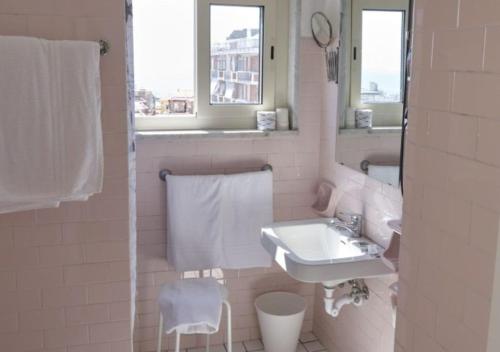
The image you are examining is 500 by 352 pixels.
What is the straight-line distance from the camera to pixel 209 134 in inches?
116

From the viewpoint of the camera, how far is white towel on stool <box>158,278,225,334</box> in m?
2.54

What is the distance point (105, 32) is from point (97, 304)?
984mm

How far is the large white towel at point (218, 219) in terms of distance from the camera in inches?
114

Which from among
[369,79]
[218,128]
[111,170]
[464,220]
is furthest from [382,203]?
[464,220]

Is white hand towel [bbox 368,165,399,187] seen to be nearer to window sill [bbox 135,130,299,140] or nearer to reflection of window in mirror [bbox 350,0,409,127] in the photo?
reflection of window in mirror [bbox 350,0,409,127]

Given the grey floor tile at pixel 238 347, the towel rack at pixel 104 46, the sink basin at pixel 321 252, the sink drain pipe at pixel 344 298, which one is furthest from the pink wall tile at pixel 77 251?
the grey floor tile at pixel 238 347

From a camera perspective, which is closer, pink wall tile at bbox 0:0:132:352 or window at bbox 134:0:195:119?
pink wall tile at bbox 0:0:132:352

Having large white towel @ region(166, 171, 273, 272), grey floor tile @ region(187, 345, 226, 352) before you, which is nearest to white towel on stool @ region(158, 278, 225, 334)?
large white towel @ region(166, 171, 273, 272)

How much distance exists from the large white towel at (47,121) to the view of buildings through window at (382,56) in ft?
4.01

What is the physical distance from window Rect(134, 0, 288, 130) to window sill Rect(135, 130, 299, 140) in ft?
0.33

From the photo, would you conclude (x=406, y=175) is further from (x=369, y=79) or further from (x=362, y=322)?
(x=362, y=322)

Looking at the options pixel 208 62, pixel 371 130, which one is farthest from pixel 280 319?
pixel 208 62

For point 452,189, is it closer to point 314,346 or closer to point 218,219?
point 218,219

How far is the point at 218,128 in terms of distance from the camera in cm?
311
